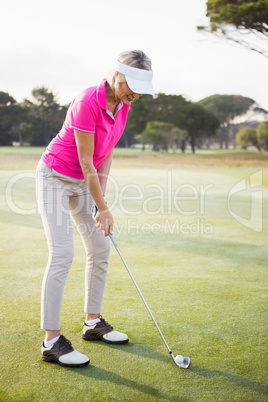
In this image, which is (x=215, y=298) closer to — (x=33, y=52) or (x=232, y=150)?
(x=33, y=52)

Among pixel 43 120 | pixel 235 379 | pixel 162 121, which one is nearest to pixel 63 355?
pixel 235 379

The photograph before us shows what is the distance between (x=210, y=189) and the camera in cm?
1067

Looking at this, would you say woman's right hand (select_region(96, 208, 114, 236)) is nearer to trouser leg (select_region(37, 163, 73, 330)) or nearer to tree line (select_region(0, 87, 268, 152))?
trouser leg (select_region(37, 163, 73, 330))

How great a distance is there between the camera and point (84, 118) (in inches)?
79.9

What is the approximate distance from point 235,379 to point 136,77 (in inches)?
51.7

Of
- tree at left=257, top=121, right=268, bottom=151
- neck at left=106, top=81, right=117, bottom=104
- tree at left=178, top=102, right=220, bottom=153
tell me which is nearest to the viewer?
neck at left=106, top=81, right=117, bottom=104

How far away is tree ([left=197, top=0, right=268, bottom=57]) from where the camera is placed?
63.8 ft

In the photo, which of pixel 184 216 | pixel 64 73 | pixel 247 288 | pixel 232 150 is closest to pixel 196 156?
pixel 232 150

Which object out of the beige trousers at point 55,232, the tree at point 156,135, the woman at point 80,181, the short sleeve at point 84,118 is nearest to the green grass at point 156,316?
the woman at point 80,181

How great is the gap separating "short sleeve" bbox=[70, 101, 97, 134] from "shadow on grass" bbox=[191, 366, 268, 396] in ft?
3.65

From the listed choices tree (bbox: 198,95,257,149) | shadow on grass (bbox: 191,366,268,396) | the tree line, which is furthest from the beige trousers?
tree (bbox: 198,95,257,149)

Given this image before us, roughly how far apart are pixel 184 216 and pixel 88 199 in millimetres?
4470

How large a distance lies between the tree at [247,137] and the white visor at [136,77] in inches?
870

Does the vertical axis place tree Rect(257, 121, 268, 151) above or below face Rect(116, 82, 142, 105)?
above
